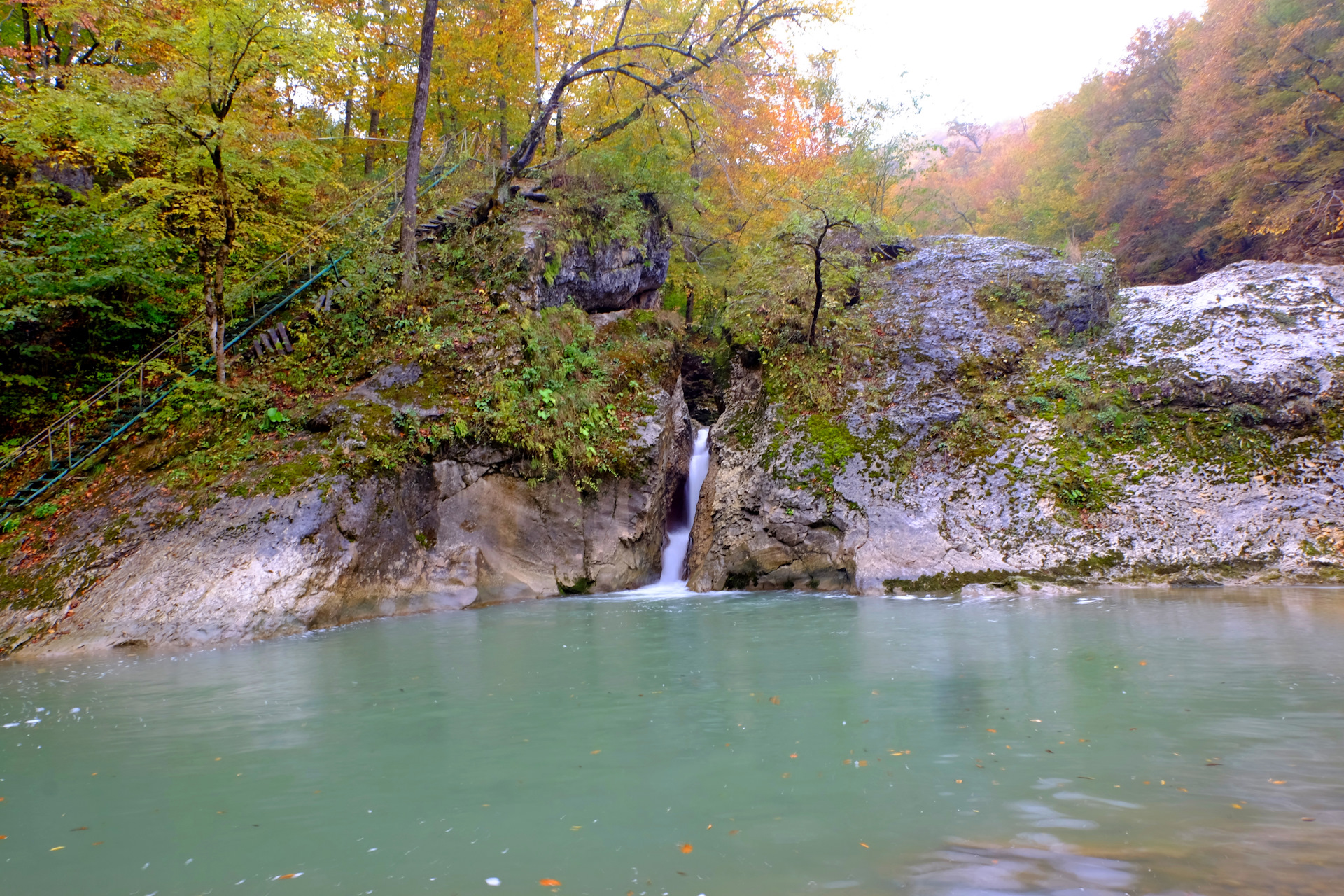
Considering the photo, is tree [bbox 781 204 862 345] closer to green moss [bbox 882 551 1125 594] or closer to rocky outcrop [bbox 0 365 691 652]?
rocky outcrop [bbox 0 365 691 652]

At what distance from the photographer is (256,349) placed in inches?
532

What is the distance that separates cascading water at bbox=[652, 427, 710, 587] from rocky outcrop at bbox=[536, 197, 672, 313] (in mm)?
4120

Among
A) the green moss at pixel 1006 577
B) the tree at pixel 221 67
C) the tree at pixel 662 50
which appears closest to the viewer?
the tree at pixel 221 67

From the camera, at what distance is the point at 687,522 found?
50.1 feet

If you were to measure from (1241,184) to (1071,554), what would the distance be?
1346 cm

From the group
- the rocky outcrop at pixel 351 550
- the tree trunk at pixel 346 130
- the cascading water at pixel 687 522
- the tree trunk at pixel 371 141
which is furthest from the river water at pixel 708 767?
the tree trunk at pixel 346 130

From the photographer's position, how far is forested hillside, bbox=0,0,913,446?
37.6 feet

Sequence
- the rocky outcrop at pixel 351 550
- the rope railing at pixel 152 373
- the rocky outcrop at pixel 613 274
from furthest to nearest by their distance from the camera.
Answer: the rocky outcrop at pixel 613 274
the rope railing at pixel 152 373
the rocky outcrop at pixel 351 550

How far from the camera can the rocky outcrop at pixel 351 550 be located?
9172 mm

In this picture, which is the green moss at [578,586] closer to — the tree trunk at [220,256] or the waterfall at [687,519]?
the waterfall at [687,519]

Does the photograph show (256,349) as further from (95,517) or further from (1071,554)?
(1071,554)

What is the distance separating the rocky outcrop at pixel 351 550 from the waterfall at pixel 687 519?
35 centimetres

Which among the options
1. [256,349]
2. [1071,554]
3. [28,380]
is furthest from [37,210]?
[1071,554]

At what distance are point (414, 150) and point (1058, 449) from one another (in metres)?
14.1
